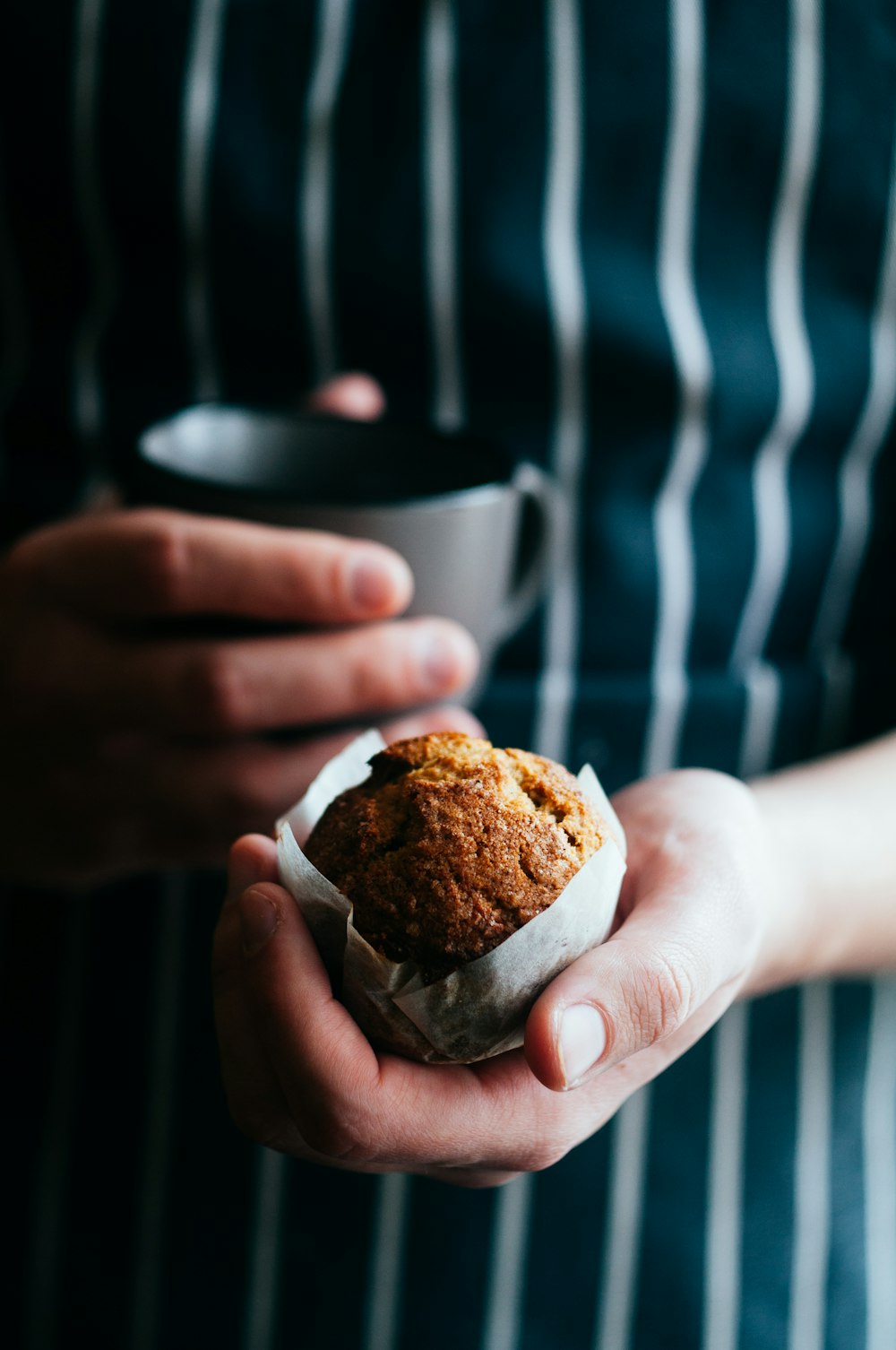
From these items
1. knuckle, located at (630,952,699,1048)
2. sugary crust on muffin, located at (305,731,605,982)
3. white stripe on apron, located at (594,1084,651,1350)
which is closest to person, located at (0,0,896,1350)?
white stripe on apron, located at (594,1084,651,1350)

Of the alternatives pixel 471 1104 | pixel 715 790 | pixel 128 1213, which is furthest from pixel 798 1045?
pixel 128 1213

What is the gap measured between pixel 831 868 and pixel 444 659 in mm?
319

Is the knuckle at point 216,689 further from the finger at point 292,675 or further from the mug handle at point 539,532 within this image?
the mug handle at point 539,532

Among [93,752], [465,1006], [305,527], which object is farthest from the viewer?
[93,752]

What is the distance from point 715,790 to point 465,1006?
26cm

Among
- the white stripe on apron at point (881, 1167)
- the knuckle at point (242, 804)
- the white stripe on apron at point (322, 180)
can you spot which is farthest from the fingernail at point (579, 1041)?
the white stripe on apron at point (322, 180)

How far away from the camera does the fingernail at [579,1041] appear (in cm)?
48

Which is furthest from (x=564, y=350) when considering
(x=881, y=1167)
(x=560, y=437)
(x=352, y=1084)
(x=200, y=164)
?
(x=881, y=1167)

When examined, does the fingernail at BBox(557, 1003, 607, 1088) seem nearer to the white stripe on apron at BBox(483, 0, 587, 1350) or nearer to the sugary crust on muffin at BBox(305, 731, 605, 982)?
the sugary crust on muffin at BBox(305, 731, 605, 982)

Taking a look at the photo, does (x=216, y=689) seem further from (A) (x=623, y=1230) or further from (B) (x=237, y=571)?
(A) (x=623, y=1230)

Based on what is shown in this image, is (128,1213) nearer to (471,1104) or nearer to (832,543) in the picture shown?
(471,1104)

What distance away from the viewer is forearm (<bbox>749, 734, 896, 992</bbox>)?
0.72 metres

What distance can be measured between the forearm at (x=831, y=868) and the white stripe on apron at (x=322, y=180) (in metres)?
0.56

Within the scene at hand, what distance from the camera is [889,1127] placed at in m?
0.95
